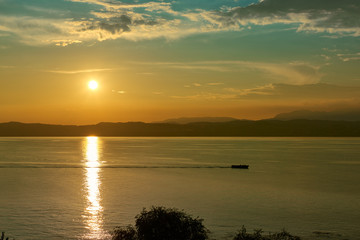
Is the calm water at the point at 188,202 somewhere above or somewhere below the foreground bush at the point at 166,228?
below

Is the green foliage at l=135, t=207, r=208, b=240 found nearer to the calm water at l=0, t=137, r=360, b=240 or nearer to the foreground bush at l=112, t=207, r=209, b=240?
the foreground bush at l=112, t=207, r=209, b=240

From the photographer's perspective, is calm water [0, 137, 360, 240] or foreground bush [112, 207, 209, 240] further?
calm water [0, 137, 360, 240]

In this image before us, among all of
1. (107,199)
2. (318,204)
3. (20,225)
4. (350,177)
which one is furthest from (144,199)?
(350,177)

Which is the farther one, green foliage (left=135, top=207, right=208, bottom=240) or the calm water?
the calm water

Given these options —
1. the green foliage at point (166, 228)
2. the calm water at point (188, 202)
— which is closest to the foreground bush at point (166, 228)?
the green foliage at point (166, 228)

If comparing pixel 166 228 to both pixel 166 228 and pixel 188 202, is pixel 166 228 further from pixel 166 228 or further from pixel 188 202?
pixel 188 202

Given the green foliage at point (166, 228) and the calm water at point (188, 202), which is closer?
the green foliage at point (166, 228)

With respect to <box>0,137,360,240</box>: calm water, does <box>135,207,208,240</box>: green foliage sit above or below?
above

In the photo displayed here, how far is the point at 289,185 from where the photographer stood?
109000 millimetres

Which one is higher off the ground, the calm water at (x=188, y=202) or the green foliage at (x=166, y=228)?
the green foliage at (x=166, y=228)

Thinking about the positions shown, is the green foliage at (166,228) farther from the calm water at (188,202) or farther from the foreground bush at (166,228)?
the calm water at (188,202)

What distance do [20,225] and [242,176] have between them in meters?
86.8

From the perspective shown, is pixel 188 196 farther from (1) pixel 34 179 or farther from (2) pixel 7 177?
(2) pixel 7 177

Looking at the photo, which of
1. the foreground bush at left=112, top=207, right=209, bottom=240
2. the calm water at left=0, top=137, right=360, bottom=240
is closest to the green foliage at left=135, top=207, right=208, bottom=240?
the foreground bush at left=112, top=207, right=209, bottom=240
